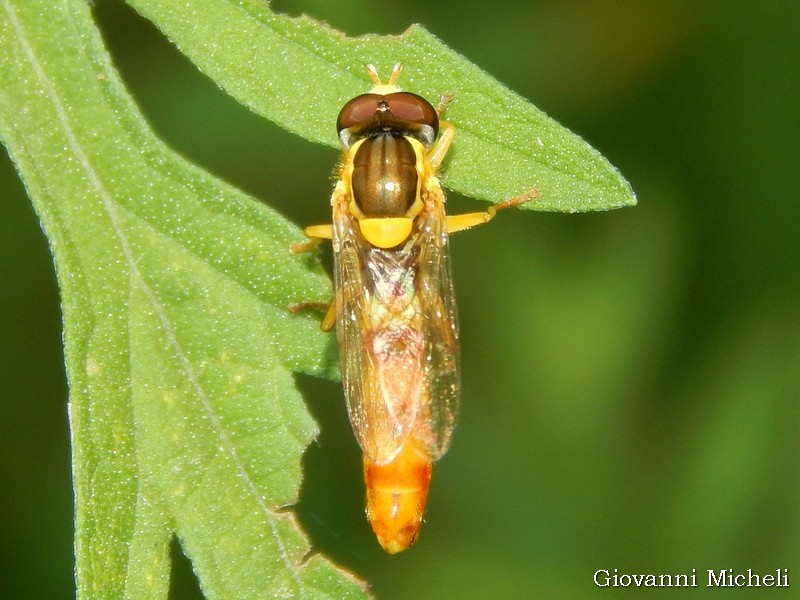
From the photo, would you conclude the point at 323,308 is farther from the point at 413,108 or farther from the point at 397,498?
the point at 413,108

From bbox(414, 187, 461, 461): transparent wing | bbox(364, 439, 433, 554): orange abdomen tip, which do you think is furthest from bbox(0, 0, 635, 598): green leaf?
bbox(414, 187, 461, 461): transparent wing

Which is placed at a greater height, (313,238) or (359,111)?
(359,111)

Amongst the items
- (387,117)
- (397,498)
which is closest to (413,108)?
(387,117)

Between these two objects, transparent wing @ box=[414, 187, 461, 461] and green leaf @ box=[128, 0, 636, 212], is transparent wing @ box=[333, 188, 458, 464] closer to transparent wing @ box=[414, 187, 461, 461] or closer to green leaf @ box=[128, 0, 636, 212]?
transparent wing @ box=[414, 187, 461, 461]

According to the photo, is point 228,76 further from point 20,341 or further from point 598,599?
point 598,599

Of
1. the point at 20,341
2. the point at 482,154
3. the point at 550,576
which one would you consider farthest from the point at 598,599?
the point at 20,341

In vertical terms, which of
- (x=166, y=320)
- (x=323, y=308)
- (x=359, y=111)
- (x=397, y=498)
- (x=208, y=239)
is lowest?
(x=397, y=498)
